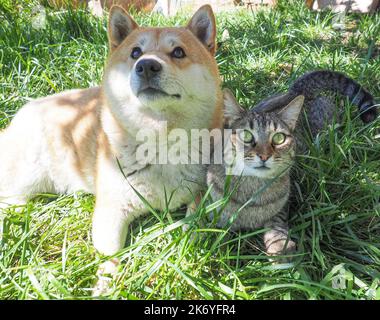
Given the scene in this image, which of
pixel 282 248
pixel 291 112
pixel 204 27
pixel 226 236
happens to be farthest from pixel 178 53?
pixel 282 248

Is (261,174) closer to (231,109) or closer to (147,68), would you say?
(231,109)

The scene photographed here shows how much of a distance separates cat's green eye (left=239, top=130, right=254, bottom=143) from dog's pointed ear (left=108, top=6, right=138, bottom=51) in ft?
4.05

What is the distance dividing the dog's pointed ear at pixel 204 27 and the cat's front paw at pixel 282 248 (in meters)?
1.59

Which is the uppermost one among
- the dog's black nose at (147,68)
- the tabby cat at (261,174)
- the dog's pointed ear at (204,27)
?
the dog's pointed ear at (204,27)

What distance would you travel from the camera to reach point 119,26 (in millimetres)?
3057

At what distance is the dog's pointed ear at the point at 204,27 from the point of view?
3037 millimetres

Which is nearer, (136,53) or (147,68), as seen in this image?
(147,68)

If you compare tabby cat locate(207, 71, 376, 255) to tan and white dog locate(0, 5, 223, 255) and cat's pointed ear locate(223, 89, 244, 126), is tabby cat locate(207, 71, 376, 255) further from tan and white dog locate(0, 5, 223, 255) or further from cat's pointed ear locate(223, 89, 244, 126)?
tan and white dog locate(0, 5, 223, 255)

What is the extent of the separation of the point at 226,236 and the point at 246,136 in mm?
737

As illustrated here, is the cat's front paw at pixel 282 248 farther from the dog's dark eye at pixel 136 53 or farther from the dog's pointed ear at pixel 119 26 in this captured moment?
the dog's pointed ear at pixel 119 26

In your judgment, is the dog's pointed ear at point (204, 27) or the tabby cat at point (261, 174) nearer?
the tabby cat at point (261, 174)

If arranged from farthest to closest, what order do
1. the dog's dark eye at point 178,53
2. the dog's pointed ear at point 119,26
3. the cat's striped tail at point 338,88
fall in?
the cat's striped tail at point 338,88, the dog's pointed ear at point 119,26, the dog's dark eye at point 178,53

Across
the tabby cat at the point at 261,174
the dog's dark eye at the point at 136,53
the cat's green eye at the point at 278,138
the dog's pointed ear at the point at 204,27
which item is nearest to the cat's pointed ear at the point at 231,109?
the tabby cat at the point at 261,174

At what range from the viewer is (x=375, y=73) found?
4.36 metres
